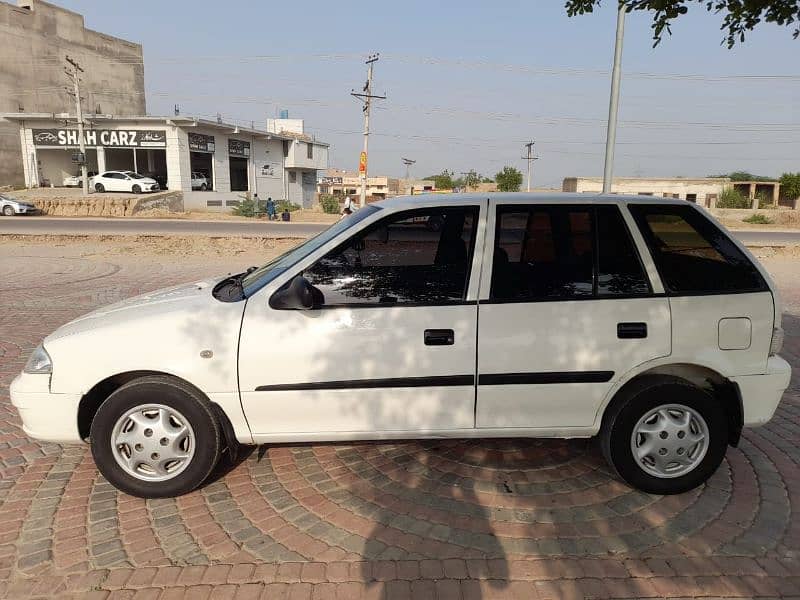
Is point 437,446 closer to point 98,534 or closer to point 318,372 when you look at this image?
point 318,372

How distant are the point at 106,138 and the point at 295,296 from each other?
45.3 metres

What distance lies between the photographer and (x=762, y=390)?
3.31 meters

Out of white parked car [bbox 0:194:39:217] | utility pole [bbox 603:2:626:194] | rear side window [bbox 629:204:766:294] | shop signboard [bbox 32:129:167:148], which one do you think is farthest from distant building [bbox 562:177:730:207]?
rear side window [bbox 629:204:766:294]

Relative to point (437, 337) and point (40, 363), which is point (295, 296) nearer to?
point (437, 337)

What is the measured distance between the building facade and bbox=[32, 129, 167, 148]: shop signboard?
4.38 m

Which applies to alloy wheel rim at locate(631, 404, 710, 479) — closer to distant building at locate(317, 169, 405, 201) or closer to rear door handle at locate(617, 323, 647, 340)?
rear door handle at locate(617, 323, 647, 340)

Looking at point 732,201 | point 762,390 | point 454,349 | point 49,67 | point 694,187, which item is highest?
point 49,67

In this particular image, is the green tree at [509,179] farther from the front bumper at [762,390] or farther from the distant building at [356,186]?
the front bumper at [762,390]

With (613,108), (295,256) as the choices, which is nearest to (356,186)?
(613,108)

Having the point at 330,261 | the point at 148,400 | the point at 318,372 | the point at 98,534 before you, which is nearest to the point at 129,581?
the point at 98,534

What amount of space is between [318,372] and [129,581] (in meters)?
1.34

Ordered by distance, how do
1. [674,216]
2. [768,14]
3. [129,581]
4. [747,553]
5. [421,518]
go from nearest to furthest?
[129,581], [747,553], [421,518], [674,216], [768,14]

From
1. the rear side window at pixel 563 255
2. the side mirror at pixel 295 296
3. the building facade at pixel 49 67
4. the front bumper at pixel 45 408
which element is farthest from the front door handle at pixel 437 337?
the building facade at pixel 49 67

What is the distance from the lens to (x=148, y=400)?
3107mm
